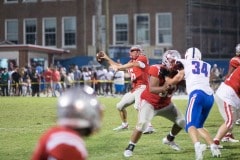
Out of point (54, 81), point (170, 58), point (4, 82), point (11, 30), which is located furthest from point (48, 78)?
point (170, 58)

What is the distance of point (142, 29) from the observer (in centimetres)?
5688

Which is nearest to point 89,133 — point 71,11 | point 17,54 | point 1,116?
point 1,116

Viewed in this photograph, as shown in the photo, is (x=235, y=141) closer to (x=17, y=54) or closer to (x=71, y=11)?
(x=17, y=54)

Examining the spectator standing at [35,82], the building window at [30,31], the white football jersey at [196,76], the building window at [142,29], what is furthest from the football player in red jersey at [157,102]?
the building window at [30,31]

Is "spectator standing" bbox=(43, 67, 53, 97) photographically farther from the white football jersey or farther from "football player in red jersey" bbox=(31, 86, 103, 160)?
"football player in red jersey" bbox=(31, 86, 103, 160)

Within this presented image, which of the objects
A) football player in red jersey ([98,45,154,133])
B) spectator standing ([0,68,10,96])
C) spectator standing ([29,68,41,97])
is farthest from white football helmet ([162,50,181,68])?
spectator standing ([0,68,10,96])

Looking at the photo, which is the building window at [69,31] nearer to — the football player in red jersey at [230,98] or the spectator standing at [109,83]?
the spectator standing at [109,83]

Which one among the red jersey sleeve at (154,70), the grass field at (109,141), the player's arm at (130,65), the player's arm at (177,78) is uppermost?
the player's arm at (130,65)

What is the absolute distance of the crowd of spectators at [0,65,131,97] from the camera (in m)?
38.8

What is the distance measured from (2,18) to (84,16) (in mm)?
9550

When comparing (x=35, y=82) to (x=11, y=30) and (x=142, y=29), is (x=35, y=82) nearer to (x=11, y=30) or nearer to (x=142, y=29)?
(x=142, y=29)

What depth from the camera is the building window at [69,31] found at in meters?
60.0

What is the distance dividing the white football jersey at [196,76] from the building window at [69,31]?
1946 inches

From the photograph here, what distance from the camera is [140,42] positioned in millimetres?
56469
